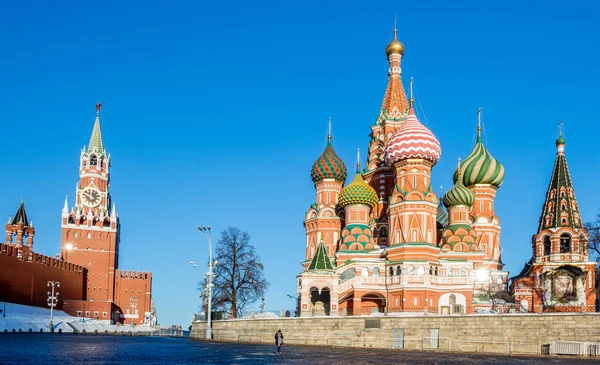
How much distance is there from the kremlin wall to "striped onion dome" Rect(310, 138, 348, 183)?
107 ft

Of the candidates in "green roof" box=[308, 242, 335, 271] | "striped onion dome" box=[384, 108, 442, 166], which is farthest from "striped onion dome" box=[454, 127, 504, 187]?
"green roof" box=[308, 242, 335, 271]

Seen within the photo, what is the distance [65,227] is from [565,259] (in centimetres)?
6795

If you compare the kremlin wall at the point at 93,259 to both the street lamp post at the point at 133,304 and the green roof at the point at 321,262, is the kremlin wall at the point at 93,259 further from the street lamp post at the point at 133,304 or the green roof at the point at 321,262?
the green roof at the point at 321,262

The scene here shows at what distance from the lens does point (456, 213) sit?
5788cm

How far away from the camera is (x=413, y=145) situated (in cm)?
5472

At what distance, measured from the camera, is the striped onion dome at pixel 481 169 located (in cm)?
6109

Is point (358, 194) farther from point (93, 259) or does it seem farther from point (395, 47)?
point (93, 259)

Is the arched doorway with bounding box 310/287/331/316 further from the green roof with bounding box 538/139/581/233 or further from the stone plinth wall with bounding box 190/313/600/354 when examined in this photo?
the green roof with bounding box 538/139/581/233

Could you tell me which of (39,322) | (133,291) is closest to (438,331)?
(39,322)

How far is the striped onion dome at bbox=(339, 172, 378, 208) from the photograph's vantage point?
57.6 meters

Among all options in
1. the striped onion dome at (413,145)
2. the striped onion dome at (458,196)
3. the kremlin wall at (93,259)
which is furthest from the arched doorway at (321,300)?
the kremlin wall at (93,259)

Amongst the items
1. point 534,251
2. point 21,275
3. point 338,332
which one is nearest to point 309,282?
point 338,332

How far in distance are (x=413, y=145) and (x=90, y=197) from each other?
60927 mm

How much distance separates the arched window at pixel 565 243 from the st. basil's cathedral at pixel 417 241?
99 mm
